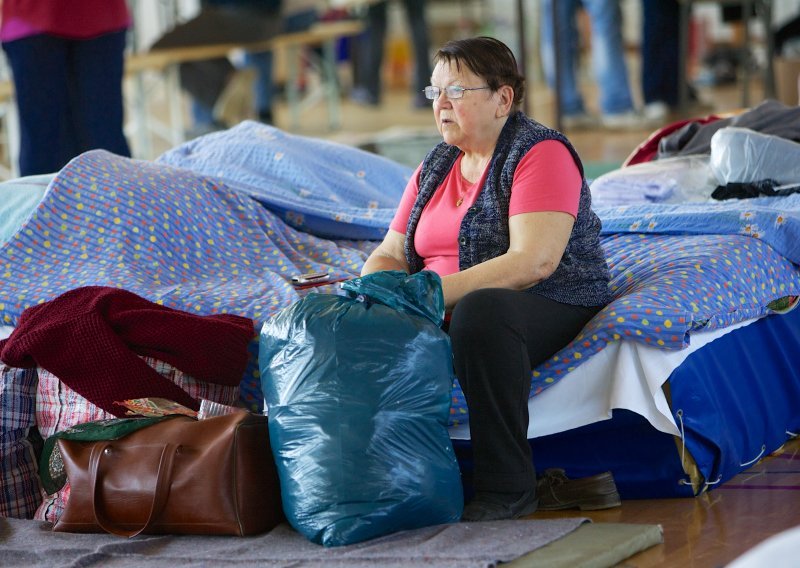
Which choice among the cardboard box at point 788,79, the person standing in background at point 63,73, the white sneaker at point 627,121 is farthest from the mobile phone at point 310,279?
the white sneaker at point 627,121

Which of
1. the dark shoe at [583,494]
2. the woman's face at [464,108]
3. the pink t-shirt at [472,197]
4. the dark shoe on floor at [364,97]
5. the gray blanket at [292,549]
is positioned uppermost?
the woman's face at [464,108]

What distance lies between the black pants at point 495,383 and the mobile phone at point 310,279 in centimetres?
66

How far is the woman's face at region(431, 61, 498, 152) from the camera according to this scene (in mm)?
→ 2434

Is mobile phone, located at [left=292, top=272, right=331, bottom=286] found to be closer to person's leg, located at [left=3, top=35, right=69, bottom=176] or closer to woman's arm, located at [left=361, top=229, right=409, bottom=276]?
woman's arm, located at [left=361, top=229, right=409, bottom=276]

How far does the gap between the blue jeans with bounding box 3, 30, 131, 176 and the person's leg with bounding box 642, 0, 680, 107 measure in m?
3.52

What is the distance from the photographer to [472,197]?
249 centimetres

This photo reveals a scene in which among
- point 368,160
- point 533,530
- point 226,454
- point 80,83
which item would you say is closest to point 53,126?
point 80,83

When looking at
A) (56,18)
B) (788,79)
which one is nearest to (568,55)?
(788,79)

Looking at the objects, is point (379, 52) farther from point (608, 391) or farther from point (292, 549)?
point (292, 549)

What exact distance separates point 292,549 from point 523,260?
0.66 meters

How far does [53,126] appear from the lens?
14.6ft

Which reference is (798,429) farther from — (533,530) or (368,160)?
(368,160)

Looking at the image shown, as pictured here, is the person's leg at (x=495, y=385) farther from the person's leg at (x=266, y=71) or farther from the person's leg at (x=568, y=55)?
the person's leg at (x=266, y=71)

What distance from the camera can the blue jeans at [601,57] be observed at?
6.84 m
